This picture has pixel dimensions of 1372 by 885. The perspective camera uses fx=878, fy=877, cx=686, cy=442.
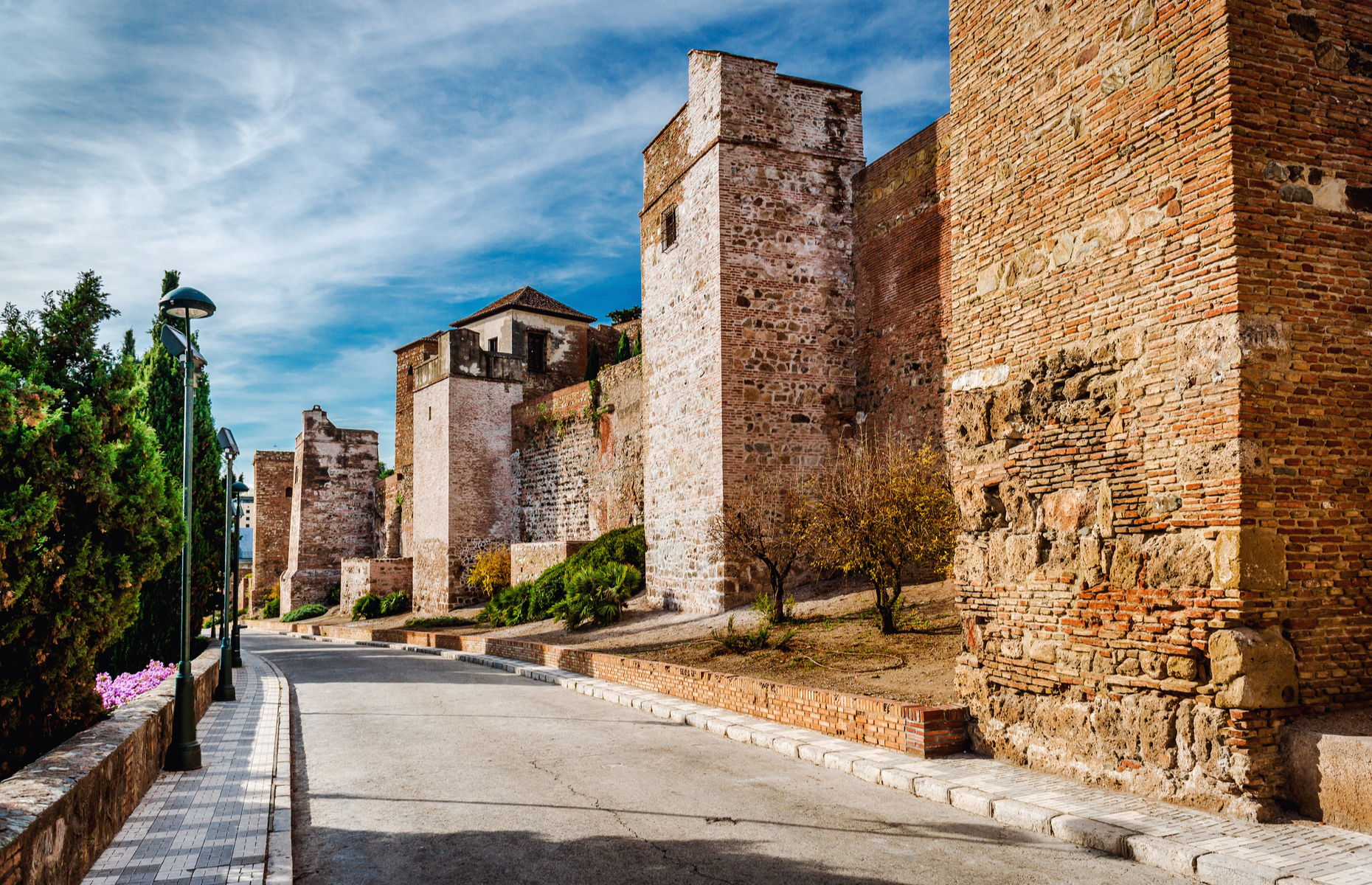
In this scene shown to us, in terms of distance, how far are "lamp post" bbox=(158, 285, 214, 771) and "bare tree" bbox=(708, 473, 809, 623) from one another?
25.8ft

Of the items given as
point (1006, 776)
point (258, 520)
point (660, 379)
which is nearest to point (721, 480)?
point (660, 379)

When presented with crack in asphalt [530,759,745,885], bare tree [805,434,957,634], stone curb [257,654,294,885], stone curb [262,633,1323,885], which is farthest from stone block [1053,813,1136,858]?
bare tree [805,434,957,634]

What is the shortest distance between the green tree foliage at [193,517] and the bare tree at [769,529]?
8043mm

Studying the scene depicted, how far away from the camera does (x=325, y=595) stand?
126ft

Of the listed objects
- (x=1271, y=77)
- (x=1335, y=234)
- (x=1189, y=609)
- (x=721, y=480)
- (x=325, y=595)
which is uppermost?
(x=1271, y=77)

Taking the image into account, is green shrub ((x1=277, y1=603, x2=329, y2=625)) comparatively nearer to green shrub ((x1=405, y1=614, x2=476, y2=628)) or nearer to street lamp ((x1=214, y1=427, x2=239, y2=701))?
green shrub ((x1=405, y1=614, x2=476, y2=628))

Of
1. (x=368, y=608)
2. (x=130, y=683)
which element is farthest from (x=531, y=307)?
(x=130, y=683)

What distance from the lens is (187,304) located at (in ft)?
27.0

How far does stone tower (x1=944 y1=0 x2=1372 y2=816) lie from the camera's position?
524 cm

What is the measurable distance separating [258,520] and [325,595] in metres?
7.95

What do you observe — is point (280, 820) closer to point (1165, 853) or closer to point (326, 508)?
point (1165, 853)

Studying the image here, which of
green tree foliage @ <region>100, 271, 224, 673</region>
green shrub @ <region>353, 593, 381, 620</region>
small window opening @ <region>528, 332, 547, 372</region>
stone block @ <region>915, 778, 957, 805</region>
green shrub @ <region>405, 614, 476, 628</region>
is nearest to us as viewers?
stone block @ <region>915, 778, 957, 805</region>

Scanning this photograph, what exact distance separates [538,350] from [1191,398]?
28636 millimetres

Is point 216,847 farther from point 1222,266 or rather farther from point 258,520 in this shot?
point 258,520
